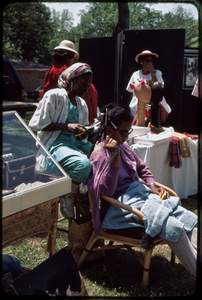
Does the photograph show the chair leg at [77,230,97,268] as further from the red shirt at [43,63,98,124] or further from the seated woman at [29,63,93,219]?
the red shirt at [43,63,98,124]

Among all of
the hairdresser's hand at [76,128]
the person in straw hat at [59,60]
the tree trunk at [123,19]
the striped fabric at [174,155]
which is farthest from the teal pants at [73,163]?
the tree trunk at [123,19]

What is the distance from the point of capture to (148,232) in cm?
202

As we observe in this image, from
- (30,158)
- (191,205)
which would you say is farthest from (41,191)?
(191,205)

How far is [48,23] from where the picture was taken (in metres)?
33.4

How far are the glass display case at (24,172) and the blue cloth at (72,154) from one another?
410mm

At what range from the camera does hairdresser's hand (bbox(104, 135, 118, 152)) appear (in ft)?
6.81

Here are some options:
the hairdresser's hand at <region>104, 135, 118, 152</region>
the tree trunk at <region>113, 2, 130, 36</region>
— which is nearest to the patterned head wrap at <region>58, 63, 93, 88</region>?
the hairdresser's hand at <region>104, 135, 118, 152</region>

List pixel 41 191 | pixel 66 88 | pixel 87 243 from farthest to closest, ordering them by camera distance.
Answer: pixel 66 88 → pixel 87 243 → pixel 41 191

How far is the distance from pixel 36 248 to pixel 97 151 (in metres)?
A: 1.19

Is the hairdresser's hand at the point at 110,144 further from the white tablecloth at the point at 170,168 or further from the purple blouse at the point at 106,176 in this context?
the white tablecloth at the point at 170,168

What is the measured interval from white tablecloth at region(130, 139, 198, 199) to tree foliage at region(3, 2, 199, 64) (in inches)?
1027

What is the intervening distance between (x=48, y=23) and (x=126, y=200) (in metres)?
35.3

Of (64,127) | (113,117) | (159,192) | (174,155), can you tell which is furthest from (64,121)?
(174,155)

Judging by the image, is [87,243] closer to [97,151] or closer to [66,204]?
[66,204]
